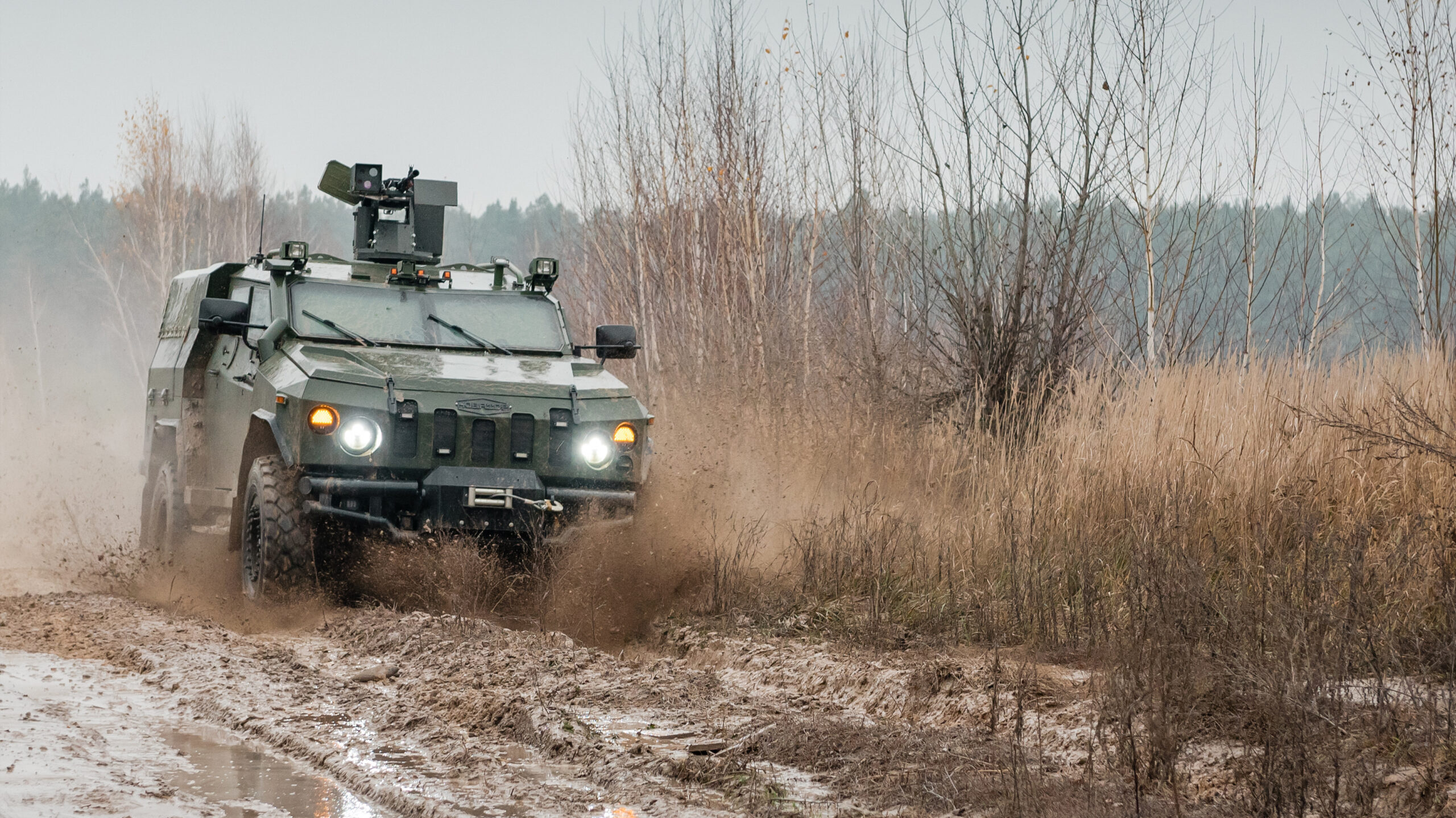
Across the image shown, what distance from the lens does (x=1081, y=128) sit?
11.1 meters

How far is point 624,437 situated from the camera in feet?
26.1

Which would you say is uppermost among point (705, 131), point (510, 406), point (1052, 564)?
point (705, 131)

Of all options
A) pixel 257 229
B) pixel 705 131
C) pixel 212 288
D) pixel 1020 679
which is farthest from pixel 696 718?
pixel 257 229

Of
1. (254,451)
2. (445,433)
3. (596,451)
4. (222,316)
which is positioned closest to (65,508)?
(222,316)

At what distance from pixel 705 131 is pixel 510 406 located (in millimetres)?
11884

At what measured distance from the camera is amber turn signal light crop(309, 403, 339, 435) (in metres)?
7.44

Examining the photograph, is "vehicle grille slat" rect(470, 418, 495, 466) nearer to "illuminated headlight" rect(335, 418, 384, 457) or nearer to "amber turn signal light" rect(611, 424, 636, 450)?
"illuminated headlight" rect(335, 418, 384, 457)

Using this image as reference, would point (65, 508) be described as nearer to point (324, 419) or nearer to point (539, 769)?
point (324, 419)

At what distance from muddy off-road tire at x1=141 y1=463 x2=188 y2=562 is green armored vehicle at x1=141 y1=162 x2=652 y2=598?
25 millimetres

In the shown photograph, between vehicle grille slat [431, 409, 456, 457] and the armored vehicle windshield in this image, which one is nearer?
vehicle grille slat [431, 409, 456, 457]

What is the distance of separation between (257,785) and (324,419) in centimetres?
327

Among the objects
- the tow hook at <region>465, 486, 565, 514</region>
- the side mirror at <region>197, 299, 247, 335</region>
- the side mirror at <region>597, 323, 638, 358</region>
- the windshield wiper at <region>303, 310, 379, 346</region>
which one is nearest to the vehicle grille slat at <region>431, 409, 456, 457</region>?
the tow hook at <region>465, 486, 565, 514</region>

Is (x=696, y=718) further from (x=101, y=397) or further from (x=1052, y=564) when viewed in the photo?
(x=101, y=397)

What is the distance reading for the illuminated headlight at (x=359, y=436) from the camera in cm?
748
